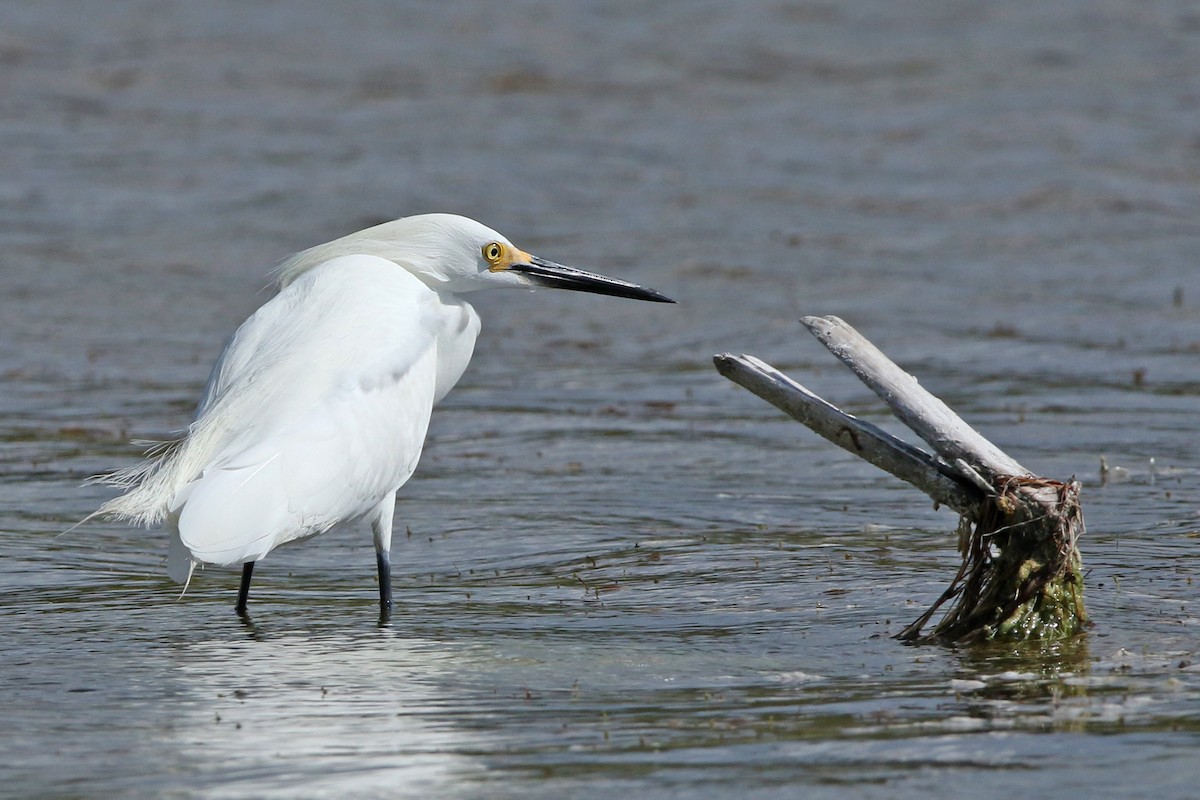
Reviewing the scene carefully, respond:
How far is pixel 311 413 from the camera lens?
16.4 ft

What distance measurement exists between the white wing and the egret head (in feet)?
0.48

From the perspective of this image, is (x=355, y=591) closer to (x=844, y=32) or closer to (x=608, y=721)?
(x=608, y=721)

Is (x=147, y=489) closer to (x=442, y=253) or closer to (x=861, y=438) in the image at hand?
(x=442, y=253)

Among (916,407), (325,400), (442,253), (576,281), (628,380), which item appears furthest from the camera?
(628,380)

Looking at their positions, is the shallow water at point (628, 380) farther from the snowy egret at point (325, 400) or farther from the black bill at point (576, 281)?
the black bill at point (576, 281)

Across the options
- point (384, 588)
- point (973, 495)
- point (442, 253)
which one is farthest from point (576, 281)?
point (973, 495)

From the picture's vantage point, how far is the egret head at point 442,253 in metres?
5.89

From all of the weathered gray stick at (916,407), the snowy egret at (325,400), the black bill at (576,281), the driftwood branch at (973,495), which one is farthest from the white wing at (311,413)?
the weathered gray stick at (916,407)

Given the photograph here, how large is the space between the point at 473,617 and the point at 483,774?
1.64 metres

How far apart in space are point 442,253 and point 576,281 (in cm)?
56

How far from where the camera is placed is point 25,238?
1381cm

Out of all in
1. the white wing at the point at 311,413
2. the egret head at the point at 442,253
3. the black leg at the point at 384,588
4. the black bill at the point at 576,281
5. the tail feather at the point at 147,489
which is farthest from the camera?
the black bill at the point at 576,281

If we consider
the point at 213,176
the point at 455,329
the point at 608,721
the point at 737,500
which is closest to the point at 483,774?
the point at 608,721

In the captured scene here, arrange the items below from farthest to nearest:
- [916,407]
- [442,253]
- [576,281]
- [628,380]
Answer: [628,380]
[576,281]
[442,253]
[916,407]
